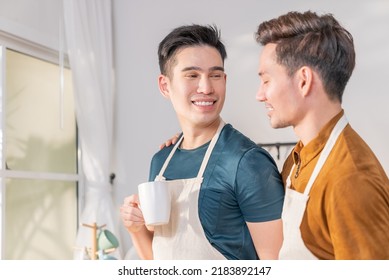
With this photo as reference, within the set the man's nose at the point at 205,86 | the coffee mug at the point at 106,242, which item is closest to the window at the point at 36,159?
the coffee mug at the point at 106,242

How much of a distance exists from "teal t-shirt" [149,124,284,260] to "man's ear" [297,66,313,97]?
12cm

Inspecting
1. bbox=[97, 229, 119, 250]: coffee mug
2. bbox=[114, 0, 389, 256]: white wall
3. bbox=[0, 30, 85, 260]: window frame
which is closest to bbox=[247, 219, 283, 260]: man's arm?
bbox=[114, 0, 389, 256]: white wall

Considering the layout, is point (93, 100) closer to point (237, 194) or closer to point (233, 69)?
point (233, 69)

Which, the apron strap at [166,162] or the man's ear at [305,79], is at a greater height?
the man's ear at [305,79]

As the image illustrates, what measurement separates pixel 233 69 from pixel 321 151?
48 cm

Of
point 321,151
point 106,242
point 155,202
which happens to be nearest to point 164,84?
point 155,202

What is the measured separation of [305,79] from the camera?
0.81 meters

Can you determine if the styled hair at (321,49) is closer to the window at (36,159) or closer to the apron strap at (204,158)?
the apron strap at (204,158)

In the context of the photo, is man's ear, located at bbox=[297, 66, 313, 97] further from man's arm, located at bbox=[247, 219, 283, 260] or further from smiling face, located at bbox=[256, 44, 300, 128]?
man's arm, located at bbox=[247, 219, 283, 260]

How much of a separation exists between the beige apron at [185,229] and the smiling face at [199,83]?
0.12 ft

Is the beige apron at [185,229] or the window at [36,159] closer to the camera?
the beige apron at [185,229]

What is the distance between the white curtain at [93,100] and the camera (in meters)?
1.63

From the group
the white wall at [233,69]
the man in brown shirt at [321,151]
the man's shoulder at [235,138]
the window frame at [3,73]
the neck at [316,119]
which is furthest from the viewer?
the window frame at [3,73]
